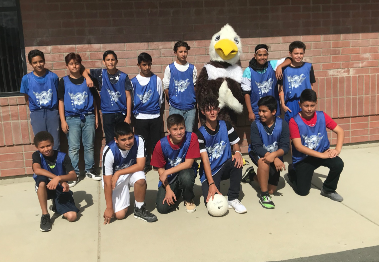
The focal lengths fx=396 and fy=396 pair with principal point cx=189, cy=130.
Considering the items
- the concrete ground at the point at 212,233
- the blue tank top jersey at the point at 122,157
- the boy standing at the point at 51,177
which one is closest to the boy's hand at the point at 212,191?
the concrete ground at the point at 212,233

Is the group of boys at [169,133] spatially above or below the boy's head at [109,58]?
below

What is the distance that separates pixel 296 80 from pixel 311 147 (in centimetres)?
113

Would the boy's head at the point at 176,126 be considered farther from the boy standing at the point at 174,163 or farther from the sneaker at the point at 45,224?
the sneaker at the point at 45,224

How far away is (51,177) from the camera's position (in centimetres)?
387

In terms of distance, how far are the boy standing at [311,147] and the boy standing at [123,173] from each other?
171 cm

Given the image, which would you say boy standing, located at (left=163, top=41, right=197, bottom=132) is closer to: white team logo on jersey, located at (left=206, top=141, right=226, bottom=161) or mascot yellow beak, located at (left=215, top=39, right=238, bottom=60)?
mascot yellow beak, located at (left=215, top=39, right=238, bottom=60)

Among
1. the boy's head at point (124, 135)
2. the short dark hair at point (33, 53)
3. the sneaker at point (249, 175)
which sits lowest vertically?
the sneaker at point (249, 175)

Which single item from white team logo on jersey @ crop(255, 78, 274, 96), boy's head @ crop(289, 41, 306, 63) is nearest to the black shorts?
white team logo on jersey @ crop(255, 78, 274, 96)

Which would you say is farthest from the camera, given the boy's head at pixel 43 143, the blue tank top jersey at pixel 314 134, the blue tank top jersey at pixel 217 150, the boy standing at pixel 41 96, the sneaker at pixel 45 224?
the boy standing at pixel 41 96

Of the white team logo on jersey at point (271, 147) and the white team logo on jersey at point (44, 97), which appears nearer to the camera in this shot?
the white team logo on jersey at point (271, 147)

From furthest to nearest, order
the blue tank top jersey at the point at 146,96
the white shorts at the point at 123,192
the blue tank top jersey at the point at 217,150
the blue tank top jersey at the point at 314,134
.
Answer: the blue tank top jersey at the point at 146,96, the blue tank top jersey at the point at 314,134, the blue tank top jersey at the point at 217,150, the white shorts at the point at 123,192

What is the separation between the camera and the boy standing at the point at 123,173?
385cm

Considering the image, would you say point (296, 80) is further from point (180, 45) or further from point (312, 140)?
point (180, 45)

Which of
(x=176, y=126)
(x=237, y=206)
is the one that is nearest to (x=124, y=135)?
(x=176, y=126)
